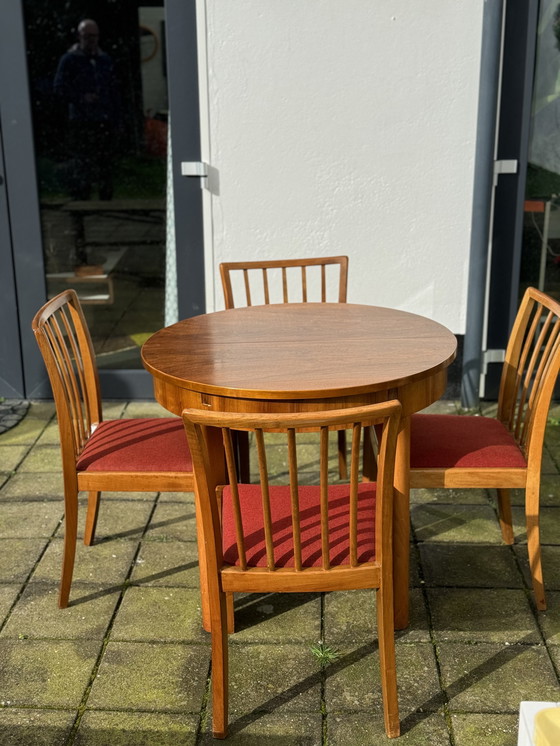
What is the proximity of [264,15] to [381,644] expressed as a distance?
2979 mm

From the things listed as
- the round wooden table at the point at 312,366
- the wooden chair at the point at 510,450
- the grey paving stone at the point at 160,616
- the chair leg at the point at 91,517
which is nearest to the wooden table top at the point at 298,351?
the round wooden table at the point at 312,366

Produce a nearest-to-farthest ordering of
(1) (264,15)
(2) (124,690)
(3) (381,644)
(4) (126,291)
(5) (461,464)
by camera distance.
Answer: (3) (381,644)
(2) (124,690)
(5) (461,464)
(1) (264,15)
(4) (126,291)

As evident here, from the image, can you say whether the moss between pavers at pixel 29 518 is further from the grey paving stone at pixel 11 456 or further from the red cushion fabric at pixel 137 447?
the red cushion fabric at pixel 137 447

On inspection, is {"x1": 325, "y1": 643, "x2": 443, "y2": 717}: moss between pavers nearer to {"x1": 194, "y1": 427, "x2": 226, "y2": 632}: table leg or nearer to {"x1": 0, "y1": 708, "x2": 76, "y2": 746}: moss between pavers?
{"x1": 194, "y1": 427, "x2": 226, "y2": 632}: table leg

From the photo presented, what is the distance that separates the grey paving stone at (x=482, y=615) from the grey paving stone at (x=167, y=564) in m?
0.82

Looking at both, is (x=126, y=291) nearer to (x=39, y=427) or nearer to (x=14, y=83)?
(x=39, y=427)

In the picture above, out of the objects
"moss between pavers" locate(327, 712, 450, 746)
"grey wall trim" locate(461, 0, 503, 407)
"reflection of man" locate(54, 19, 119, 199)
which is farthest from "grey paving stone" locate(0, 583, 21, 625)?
"grey wall trim" locate(461, 0, 503, 407)

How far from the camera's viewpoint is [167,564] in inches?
123

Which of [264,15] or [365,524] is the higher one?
[264,15]

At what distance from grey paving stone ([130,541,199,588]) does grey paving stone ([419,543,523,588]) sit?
0.81 metres

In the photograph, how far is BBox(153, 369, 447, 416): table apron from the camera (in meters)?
2.39

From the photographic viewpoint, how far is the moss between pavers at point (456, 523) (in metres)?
3.27

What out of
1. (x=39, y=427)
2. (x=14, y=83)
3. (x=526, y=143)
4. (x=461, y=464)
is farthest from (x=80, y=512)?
(x=526, y=143)

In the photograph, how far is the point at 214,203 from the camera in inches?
171
